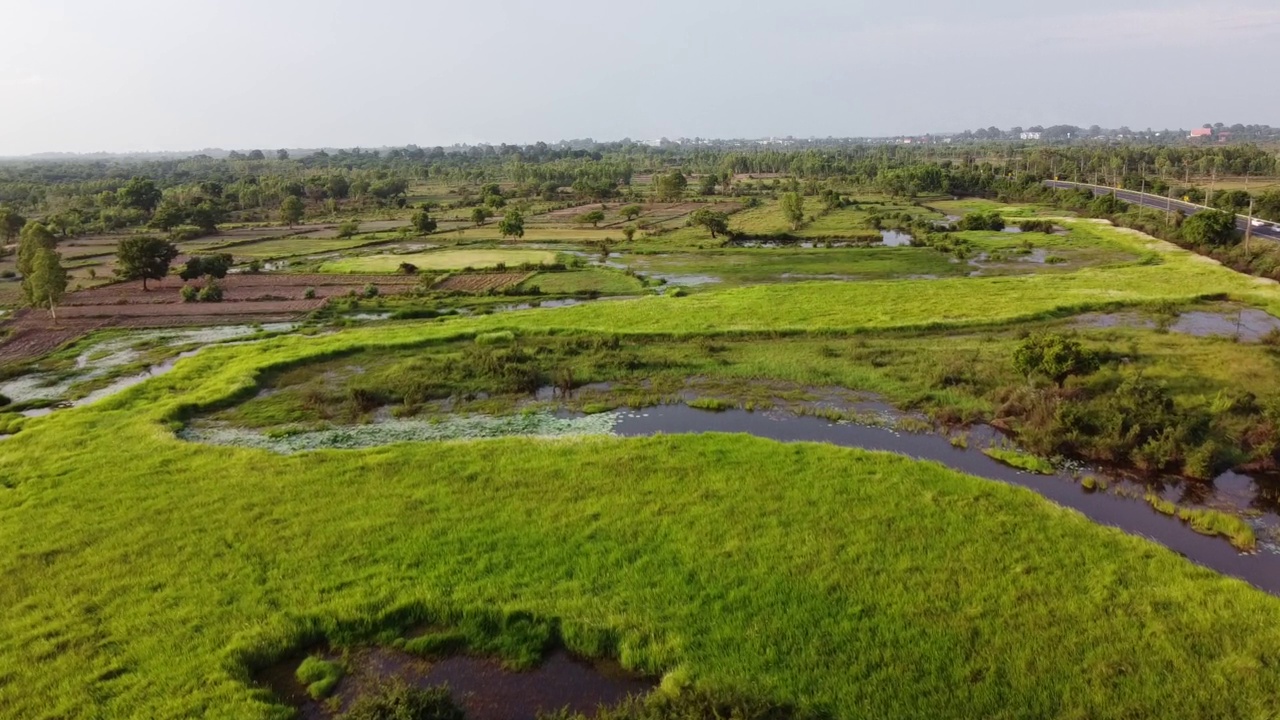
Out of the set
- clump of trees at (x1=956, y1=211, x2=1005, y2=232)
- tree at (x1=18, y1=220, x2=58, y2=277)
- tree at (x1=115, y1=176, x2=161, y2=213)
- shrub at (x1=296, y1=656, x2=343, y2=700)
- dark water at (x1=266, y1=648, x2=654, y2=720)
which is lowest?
dark water at (x1=266, y1=648, x2=654, y2=720)

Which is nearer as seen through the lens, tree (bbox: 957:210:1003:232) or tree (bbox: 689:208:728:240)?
tree (bbox: 689:208:728:240)

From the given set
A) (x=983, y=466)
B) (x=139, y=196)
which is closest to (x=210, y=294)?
(x=983, y=466)

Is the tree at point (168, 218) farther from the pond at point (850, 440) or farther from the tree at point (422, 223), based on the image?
the pond at point (850, 440)

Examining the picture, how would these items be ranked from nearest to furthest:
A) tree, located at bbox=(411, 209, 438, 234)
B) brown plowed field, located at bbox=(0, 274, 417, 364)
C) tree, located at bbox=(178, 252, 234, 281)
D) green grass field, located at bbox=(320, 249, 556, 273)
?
1. brown plowed field, located at bbox=(0, 274, 417, 364)
2. tree, located at bbox=(178, 252, 234, 281)
3. green grass field, located at bbox=(320, 249, 556, 273)
4. tree, located at bbox=(411, 209, 438, 234)

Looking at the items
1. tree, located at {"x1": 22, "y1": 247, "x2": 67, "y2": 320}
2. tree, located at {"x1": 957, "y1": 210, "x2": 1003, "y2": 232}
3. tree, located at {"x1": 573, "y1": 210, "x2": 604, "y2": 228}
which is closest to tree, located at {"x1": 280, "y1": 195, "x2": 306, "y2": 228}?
tree, located at {"x1": 573, "y1": 210, "x2": 604, "y2": 228}

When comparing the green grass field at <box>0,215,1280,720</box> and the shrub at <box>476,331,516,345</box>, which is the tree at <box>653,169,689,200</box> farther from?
the green grass field at <box>0,215,1280,720</box>

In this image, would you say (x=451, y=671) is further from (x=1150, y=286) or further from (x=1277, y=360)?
(x=1150, y=286)

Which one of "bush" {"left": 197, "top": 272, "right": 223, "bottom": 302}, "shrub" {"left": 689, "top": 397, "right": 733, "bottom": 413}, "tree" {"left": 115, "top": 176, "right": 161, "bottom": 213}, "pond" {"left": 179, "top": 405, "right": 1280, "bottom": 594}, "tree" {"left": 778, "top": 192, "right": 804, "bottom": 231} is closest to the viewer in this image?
"pond" {"left": 179, "top": 405, "right": 1280, "bottom": 594}
